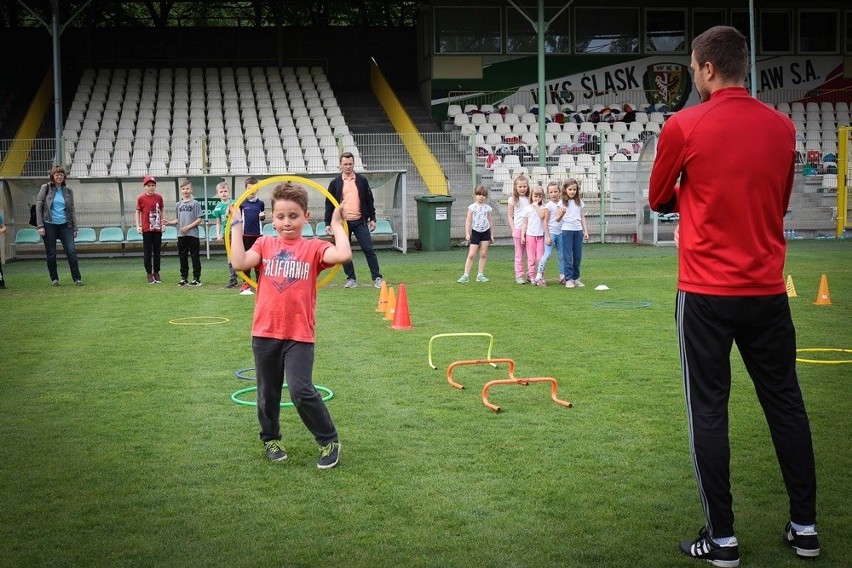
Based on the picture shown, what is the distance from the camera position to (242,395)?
317 inches

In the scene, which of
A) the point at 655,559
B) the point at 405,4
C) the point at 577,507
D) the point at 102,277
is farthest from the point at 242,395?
the point at 405,4

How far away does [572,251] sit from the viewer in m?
16.1

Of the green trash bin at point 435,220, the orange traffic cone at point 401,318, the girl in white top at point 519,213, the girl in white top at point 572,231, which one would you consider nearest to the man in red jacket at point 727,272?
the orange traffic cone at point 401,318

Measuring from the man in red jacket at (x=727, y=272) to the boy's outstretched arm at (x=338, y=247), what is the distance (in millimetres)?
2045

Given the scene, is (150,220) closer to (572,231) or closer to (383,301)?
(383,301)

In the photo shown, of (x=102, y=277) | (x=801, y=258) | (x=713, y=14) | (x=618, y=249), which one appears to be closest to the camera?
(x=102, y=277)

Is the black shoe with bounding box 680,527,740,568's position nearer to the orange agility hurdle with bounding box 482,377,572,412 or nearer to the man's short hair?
the man's short hair

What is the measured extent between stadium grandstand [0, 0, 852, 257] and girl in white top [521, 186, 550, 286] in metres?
8.41

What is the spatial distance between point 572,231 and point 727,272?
11513mm

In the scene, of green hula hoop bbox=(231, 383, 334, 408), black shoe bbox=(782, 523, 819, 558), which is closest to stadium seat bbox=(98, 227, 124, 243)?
green hula hoop bbox=(231, 383, 334, 408)

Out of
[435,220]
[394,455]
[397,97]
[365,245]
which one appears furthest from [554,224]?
[397,97]

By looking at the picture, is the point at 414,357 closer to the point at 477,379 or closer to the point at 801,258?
the point at 477,379

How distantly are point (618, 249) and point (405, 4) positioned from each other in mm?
28234

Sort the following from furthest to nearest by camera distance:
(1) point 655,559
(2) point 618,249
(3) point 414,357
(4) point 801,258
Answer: (2) point 618,249 < (4) point 801,258 < (3) point 414,357 < (1) point 655,559
